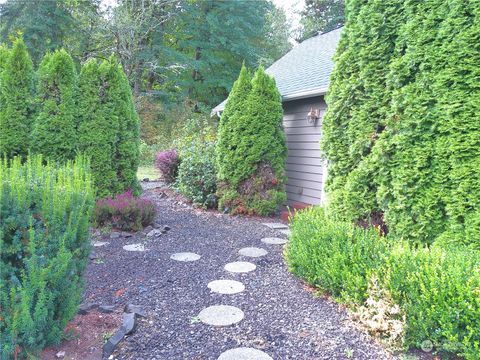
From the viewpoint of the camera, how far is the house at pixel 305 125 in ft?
22.3

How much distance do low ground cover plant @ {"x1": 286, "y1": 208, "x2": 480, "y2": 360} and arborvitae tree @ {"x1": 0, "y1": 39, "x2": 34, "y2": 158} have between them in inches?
191

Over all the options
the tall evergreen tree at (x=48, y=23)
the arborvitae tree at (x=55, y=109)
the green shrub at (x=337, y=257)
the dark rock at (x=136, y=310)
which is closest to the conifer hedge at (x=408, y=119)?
the green shrub at (x=337, y=257)

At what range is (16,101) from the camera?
5.60 meters

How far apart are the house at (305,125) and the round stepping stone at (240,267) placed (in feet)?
9.23

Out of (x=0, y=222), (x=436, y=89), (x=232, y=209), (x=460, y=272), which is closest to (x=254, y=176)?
(x=232, y=209)

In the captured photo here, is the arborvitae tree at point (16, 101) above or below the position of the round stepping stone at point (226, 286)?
above

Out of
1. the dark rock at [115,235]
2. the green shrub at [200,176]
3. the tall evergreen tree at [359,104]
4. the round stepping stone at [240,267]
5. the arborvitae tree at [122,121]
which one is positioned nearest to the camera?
the round stepping stone at [240,267]

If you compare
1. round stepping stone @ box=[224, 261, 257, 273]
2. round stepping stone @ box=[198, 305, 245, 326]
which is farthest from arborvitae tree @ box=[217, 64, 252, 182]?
round stepping stone @ box=[198, 305, 245, 326]

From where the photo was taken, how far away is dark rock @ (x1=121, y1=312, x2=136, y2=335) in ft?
7.85

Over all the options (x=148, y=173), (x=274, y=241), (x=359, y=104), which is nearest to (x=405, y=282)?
(x=359, y=104)

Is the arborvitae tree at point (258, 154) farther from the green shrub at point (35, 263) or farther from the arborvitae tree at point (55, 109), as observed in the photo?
the green shrub at point (35, 263)

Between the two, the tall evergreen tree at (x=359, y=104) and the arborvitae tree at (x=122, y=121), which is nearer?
the tall evergreen tree at (x=359, y=104)

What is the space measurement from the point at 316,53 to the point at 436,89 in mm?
6372

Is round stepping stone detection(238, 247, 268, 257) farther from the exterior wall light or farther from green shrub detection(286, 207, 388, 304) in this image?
the exterior wall light
